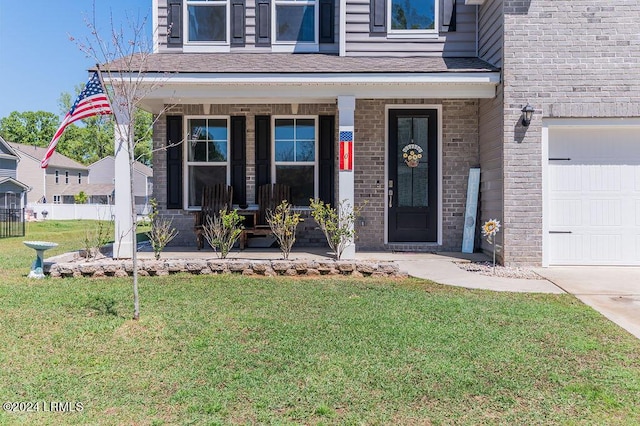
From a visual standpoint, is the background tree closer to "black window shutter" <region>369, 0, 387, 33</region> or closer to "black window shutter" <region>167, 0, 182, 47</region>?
"black window shutter" <region>167, 0, 182, 47</region>

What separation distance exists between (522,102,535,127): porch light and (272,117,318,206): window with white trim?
371 centimetres

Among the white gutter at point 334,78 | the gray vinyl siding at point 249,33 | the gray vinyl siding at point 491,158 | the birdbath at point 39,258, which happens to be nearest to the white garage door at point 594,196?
the gray vinyl siding at point 491,158

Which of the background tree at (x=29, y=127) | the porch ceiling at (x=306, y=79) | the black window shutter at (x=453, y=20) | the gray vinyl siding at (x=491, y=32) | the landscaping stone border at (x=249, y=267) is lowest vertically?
the landscaping stone border at (x=249, y=267)

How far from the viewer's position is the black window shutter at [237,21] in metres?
8.39

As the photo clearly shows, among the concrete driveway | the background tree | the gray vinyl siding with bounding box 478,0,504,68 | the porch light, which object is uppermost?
the background tree

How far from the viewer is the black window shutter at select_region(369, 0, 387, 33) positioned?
8.03 metres

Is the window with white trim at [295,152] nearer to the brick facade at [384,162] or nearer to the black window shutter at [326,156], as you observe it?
the black window shutter at [326,156]

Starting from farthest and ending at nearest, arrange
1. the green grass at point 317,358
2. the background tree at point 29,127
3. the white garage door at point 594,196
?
the background tree at point 29,127 → the white garage door at point 594,196 → the green grass at point 317,358

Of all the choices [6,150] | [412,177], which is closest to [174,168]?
[412,177]

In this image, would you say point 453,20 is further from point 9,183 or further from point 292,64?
point 9,183

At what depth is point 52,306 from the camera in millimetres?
4543

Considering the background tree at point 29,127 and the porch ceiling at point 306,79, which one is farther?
the background tree at point 29,127

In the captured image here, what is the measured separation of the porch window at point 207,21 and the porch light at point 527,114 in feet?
18.0

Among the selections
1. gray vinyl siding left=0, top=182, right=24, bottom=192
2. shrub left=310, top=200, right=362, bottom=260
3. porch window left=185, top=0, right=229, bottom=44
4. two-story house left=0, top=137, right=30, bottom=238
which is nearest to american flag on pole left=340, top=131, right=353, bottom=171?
shrub left=310, top=200, right=362, bottom=260
